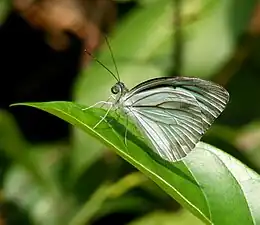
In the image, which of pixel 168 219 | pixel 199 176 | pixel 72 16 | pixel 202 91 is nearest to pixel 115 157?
pixel 168 219

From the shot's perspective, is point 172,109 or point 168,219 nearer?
point 172,109

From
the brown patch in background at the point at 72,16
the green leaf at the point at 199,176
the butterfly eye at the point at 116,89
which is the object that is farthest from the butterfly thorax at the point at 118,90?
the brown patch in background at the point at 72,16

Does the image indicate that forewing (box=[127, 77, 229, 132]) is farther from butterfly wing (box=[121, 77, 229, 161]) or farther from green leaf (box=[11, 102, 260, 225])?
green leaf (box=[11, 102, 260, 225])

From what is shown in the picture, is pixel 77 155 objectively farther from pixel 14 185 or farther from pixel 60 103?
pixel 60 103

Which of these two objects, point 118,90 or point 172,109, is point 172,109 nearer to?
point 172,109

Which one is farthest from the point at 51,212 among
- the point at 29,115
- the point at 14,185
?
the point at 29,115

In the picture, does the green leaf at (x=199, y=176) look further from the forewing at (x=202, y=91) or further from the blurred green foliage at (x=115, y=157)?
the blurred green foliage at (x=115, y=157)
